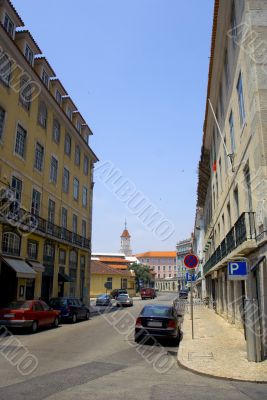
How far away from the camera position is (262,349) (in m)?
10.3

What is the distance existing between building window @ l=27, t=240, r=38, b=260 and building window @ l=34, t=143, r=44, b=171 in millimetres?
5385

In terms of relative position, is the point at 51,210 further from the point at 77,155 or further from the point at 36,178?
the point at 77,155

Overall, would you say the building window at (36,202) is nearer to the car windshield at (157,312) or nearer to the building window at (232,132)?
the car windshield at (157,312)

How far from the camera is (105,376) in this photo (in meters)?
7.88

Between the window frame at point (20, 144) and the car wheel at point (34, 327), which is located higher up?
the window frame at point (20, 144)

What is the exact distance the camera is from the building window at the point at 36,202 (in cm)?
2537

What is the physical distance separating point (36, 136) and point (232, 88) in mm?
14963

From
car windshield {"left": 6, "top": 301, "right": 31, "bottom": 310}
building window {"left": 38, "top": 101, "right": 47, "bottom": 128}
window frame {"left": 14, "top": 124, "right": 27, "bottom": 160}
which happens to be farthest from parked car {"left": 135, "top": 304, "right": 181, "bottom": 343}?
building window {"left": 38, "top": 101, "right": 47, "bottom": 128}

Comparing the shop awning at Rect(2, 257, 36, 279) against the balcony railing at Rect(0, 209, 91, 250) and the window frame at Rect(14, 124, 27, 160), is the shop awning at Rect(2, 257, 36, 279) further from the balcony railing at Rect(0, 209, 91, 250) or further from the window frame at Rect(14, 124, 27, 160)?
the window frame at Rect(14, 124, 27, 160)

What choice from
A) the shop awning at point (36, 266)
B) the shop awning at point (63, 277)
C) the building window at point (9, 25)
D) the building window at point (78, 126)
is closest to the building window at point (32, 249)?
the shop awning at point (36, 266)

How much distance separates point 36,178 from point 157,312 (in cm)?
1540

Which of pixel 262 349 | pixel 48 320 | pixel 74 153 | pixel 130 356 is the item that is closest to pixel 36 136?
pixel 74 153

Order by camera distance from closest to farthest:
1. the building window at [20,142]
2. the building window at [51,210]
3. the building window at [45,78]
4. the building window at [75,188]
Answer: the building window at [20,142]
the building window at [45,78]
the building window at [51,210]
the building window at [75,188]

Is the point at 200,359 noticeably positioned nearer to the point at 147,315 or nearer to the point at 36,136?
the point at 147,315
